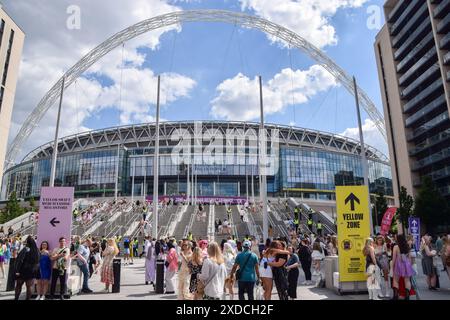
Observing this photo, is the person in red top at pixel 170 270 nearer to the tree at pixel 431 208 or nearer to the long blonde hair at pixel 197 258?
the long blonde hair at pixel 197 258

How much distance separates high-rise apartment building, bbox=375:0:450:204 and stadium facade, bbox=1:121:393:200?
31295 millimetres

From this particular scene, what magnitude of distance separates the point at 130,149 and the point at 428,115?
232 feet

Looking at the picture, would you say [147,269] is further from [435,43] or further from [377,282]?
[435,43]

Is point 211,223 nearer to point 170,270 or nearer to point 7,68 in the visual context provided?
point 170,270

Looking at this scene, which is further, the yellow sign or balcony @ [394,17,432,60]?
balcony @ [394,17,432,60]

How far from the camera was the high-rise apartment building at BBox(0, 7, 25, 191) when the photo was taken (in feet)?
160

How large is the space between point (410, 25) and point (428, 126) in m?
17.1

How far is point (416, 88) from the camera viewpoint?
6000cm

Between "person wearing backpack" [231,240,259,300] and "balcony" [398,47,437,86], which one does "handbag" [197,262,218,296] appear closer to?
→ "person wearing backpack" [231,240,259,300]

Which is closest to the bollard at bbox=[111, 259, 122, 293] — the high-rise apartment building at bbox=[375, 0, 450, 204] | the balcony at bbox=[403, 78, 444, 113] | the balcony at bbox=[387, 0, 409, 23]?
the high-rise apartment building at bbox=[375, 0, 450, 204]

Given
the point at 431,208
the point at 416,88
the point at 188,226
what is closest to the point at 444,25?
the point at 416,88

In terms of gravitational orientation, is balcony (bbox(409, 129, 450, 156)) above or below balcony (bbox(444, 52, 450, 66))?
below

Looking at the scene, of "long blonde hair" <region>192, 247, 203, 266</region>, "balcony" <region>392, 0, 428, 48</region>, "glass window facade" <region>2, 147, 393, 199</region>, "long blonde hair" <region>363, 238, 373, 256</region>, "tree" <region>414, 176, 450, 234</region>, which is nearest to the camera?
"long blonde hair" <region>192, 247, 203, 266</region>
